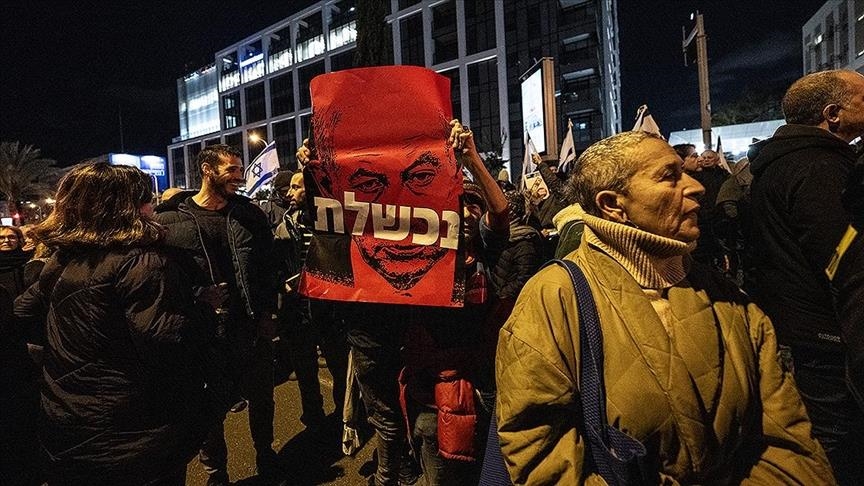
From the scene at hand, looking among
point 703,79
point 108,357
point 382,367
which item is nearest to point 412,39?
point 703,79

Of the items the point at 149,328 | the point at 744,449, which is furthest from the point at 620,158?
the point at 149,328

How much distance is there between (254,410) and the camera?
11.7ft

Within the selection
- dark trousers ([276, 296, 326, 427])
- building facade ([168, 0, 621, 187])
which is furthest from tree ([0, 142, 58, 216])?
dark trousers ([276, 296, 326, 427])

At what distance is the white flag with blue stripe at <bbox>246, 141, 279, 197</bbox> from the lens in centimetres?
663

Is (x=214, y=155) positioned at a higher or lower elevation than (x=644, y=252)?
higher

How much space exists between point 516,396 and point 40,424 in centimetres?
224

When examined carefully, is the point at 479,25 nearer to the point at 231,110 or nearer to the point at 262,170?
the point at 231,110

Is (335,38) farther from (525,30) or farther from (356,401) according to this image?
(356,401)

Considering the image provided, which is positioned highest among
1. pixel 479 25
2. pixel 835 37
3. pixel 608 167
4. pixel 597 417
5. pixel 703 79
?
pixel 835 37

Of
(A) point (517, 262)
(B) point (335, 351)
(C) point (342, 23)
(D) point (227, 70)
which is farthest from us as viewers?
(D) point (227, 70)

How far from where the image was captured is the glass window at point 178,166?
77688mm

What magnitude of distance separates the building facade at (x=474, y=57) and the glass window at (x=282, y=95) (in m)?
0.12

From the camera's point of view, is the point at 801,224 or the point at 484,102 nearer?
the point at 801,224

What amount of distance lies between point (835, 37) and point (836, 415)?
2926 inches
